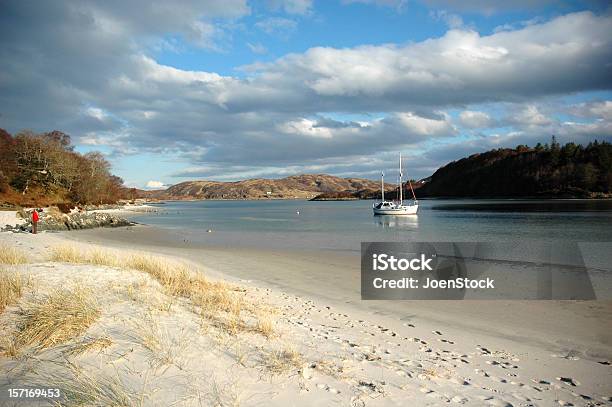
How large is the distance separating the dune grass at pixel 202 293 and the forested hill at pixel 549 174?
14896cm

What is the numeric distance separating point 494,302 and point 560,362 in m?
5.06

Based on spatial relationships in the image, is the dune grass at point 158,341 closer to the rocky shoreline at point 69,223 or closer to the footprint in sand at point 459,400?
the footprint in sand at point 459,400

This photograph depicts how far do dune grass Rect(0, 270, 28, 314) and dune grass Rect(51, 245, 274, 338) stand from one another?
10.3 feet

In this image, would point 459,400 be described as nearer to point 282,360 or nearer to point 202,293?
point 282,360

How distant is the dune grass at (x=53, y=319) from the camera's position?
6371 millimetres

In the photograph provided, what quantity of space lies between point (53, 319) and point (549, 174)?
17600 centimetres

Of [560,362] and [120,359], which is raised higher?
[120,359]

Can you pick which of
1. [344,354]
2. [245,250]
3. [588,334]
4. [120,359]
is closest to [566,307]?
[588,334]

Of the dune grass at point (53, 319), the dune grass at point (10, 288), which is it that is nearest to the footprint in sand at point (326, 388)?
the dune grass at point (53, 319)

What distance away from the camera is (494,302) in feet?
39.3

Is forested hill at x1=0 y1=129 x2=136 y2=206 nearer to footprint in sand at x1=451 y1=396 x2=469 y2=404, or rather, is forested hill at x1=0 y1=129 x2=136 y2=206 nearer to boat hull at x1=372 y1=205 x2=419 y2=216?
boat hull at x1=372 y1=205 x2=419 y2=216

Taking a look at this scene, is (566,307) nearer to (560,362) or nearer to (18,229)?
(560,362)

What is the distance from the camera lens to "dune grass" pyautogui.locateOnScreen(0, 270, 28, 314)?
318 inches

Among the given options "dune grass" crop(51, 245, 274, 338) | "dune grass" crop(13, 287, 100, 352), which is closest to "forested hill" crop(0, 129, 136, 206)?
"dune grass" crop(51, 245, 274, 338)
